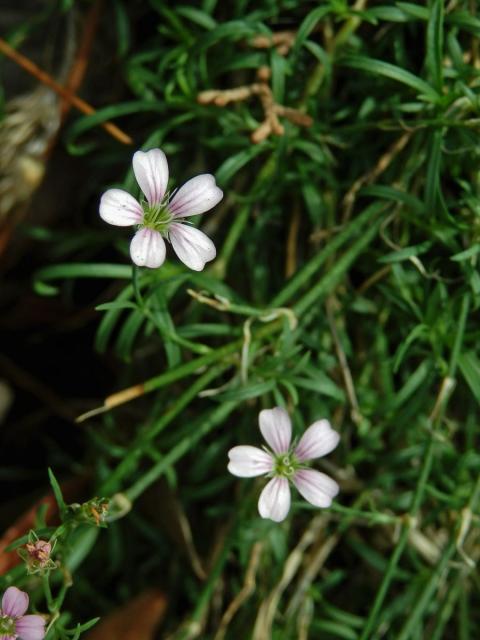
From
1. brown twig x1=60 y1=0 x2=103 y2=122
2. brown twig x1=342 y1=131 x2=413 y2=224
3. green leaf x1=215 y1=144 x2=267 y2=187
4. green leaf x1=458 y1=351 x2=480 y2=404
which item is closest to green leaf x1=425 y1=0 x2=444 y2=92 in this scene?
brown twig x1=342 y1=131 x2=413 y2=224

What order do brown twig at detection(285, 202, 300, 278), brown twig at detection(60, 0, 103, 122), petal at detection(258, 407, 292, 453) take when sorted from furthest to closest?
brown twig at detection(60, 0, 103, 122), brown twig at detection(285, 202, 300, 278), petal at detection(258, 407, 292, 453)

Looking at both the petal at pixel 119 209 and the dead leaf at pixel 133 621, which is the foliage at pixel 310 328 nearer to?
the dead leaf at pixel 133 621

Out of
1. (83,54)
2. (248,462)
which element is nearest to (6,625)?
(248,462)

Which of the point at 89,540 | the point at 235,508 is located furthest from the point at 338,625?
the point at 89,540

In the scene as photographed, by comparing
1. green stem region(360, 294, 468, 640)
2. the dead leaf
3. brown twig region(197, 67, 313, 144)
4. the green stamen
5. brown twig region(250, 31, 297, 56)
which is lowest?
the dead leaf

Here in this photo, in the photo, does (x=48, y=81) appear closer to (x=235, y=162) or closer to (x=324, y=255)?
(x=235, y=162)

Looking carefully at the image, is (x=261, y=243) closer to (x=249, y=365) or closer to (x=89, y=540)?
(x=249, y=365)

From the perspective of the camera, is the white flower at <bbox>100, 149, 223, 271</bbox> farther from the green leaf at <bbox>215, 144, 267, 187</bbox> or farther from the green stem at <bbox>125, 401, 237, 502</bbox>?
the green stem at <bbox>125, 401, 237, 502</bbox>

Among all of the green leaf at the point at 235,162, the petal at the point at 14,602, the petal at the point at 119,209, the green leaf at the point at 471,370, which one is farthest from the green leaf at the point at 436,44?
the petal at the point at 14,602
